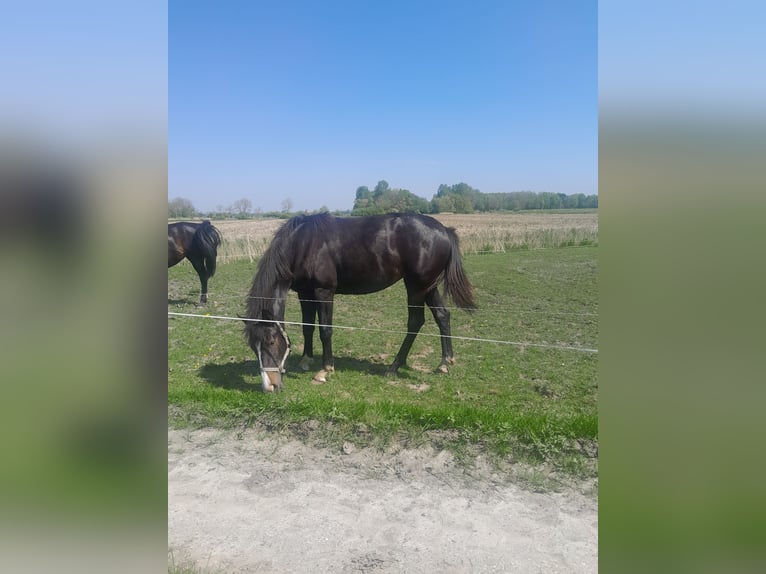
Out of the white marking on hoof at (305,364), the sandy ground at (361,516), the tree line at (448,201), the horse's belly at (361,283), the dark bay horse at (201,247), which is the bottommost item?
the sandy ground at (361,516)

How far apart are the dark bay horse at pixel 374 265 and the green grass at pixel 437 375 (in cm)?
46

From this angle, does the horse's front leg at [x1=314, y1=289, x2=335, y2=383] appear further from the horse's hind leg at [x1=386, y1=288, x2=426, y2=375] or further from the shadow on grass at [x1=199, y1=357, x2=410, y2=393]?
the horse's hind leg at [x1=386, y1=288, x2=426, y2=375]

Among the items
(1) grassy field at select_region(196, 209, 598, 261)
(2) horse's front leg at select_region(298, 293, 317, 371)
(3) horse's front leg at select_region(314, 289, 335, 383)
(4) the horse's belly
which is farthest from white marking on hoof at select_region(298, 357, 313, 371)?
(1) grassy field at select_region(196, 209, 598, 261)

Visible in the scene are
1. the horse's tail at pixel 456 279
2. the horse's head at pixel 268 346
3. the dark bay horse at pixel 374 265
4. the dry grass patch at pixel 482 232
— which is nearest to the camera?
the horse's head at pixel 268 346

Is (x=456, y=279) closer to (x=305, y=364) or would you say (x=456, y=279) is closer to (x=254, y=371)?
(x=305, y=364)

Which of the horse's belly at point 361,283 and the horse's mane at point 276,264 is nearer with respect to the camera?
the horse's mane at point 276,264

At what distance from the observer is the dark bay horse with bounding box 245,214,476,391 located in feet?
18.0

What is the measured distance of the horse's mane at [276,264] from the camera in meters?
4.87

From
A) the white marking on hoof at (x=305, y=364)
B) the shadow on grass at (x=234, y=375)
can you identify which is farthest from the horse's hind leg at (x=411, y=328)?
the shadow on grass at (x=234, y=375)

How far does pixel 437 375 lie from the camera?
211 inches

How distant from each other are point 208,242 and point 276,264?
Result: 7.56ft

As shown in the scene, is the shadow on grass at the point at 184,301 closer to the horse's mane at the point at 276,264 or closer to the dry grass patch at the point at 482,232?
the dry grass patch at the point at 482,232
